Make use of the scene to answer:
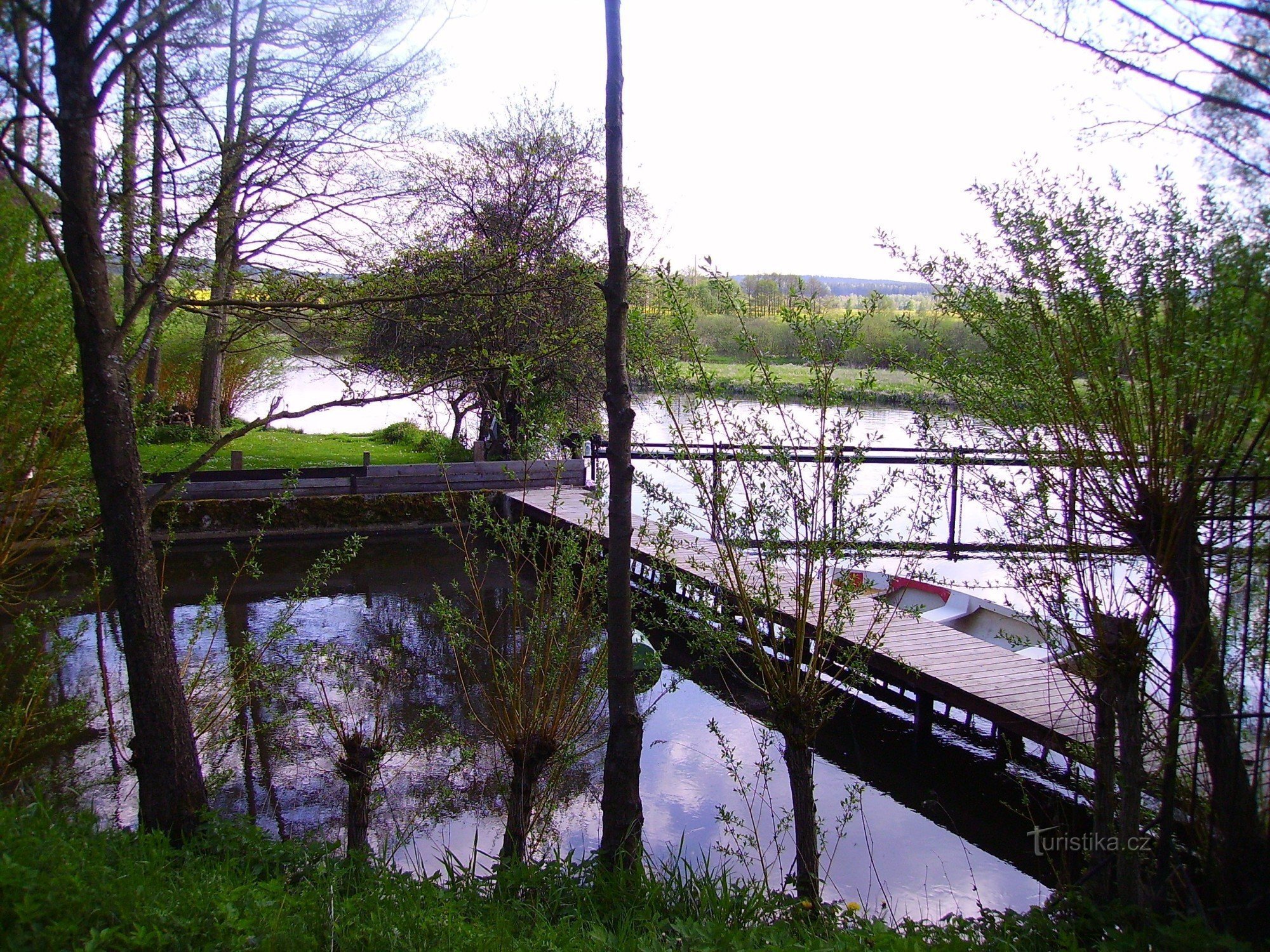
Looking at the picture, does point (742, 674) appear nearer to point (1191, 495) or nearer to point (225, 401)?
point (1191, 495)

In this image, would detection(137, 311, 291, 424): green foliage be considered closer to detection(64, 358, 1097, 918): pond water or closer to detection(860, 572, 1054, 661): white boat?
detection(64, 358, 1097, 918): pond water

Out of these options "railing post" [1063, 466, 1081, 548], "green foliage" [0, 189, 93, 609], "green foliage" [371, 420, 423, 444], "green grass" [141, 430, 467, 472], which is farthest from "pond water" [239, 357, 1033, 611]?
"green foliage" [0, 189, 93, 609]

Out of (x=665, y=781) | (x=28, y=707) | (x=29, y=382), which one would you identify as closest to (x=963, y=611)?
(x=665, y=781)

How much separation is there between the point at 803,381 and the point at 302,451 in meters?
13.9

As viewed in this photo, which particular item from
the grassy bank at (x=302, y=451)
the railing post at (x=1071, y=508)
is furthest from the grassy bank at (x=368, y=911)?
the grassy bank at (x=302, y=451)

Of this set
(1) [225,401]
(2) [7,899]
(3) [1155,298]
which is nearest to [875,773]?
(3) [1155,298]

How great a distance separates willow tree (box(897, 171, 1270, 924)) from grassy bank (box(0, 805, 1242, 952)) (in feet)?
2.13

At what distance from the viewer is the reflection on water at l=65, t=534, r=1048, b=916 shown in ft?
16.1

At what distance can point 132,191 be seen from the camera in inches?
170

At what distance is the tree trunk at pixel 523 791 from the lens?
406 cm

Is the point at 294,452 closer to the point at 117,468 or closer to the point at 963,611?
the point at 963,611

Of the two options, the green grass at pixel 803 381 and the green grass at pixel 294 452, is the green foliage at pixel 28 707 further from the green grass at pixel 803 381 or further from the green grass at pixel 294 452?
the green grass at pixel 294 452

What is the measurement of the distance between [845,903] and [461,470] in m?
10.4

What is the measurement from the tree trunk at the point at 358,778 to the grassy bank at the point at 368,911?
0.70 m
